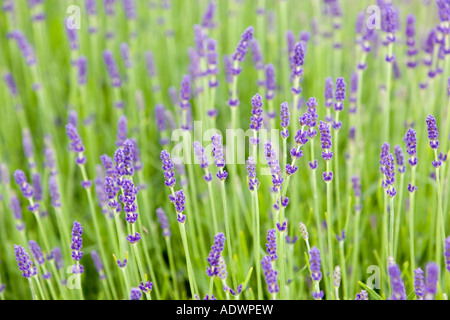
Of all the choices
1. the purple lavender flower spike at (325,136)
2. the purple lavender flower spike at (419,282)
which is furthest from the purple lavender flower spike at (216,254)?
the purple lavender flower spike at (419,282)

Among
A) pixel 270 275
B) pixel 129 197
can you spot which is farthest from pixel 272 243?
pixel 129 197

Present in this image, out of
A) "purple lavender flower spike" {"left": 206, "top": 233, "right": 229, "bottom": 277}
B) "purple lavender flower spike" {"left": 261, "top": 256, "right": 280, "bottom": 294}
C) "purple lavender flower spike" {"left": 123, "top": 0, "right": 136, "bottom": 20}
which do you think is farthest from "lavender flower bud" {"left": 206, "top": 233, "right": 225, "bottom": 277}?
"purple lavender flower spike" {"left": 123, "top": 0, "right": 136, "bottom": 20}

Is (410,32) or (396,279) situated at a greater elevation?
(410,32)

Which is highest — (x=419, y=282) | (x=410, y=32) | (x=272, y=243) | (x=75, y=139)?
(x=410, y=32)

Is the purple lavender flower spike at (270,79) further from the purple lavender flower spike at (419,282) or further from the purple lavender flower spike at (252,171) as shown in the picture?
the purple lavender flower spike at (419,282)

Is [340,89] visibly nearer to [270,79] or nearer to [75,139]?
[270,79]
